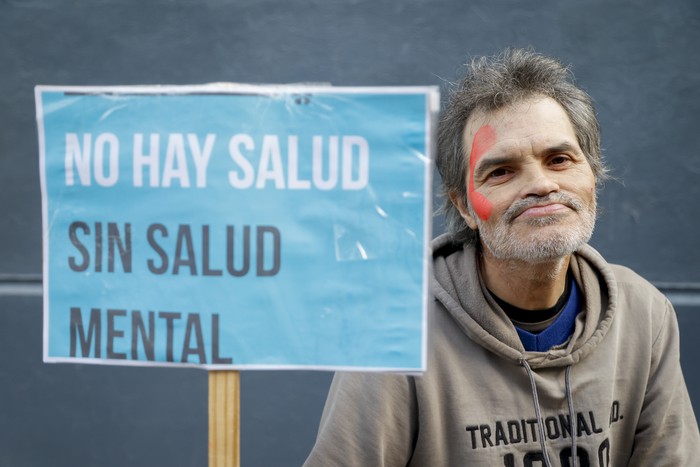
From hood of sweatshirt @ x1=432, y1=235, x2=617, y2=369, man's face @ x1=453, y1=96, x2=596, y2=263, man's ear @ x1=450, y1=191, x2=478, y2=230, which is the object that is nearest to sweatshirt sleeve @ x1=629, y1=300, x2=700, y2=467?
hood of sweatshirt @ x1=432, y1=235, x2=617, y2=369

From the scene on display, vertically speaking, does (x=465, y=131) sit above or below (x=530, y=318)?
above

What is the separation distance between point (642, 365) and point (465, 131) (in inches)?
27.9

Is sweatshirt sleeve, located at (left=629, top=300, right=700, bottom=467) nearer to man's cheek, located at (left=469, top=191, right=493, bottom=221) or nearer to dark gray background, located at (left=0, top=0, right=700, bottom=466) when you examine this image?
man's cheek, located at (left=469, top=191, right=493, bottom=221)

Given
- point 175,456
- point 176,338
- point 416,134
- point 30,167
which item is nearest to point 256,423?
point 175,456

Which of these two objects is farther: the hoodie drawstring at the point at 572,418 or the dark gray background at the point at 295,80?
the dark gray background at the point at 295,80

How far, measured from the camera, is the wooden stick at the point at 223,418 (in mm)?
1340

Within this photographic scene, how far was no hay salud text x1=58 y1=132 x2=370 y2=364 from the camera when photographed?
52.3 inches

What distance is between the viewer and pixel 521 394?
5.65 feet

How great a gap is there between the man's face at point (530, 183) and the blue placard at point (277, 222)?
1.54ft

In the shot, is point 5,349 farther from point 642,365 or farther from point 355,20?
point 642,365

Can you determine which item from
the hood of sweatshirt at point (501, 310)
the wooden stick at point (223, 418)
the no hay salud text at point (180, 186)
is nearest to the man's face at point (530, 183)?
A: the hood of sweatshirt at point (501, 310)

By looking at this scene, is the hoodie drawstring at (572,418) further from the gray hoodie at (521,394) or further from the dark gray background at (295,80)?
the dark gray background at (295,80)

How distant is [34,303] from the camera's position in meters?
A: 3.09

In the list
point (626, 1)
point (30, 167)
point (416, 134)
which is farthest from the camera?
point (30, 167)
